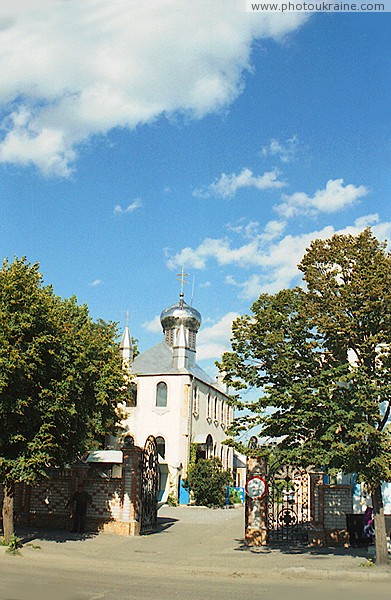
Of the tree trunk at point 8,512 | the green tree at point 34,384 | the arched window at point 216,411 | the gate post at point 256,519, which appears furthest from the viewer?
the arched window at point 216,411

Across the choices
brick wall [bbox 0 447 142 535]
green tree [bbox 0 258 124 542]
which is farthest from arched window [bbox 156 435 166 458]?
green tree [bbox 0 258 124 542]

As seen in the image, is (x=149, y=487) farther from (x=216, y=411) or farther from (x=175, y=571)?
(x=216, y=411)

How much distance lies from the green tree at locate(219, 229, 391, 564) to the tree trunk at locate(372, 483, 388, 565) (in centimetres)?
2

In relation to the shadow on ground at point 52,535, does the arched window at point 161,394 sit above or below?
above

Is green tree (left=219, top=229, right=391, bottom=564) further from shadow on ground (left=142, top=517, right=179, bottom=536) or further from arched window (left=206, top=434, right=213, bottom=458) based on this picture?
arched window (left=206, top=434, right=213, bottom=458)

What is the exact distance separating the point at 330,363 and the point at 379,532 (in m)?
3.91

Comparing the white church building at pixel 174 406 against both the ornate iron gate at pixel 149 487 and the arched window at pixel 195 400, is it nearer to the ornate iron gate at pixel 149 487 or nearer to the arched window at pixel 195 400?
the arched window at pixel 195 400

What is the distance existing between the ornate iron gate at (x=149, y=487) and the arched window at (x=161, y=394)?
19400mm

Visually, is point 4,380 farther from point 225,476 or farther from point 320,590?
Answer: point 225,476

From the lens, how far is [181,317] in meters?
49.0

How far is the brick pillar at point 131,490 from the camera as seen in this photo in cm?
2005

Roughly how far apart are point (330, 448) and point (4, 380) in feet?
26.1

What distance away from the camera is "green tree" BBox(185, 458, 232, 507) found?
36.0 metres

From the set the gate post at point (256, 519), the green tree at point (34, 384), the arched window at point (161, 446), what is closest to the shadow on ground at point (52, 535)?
the green tree at point (34, 384)
